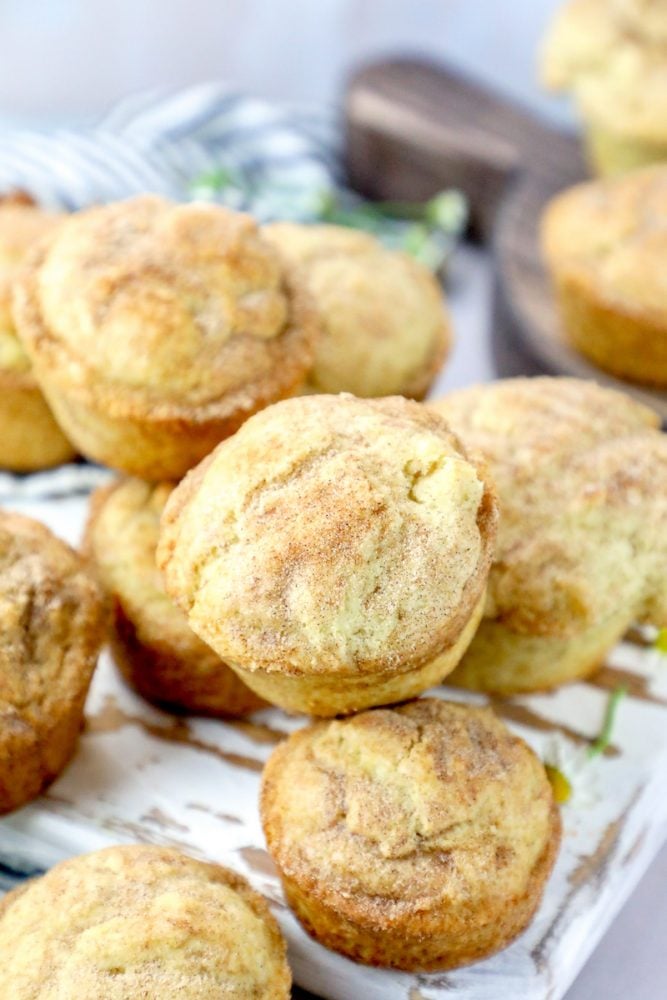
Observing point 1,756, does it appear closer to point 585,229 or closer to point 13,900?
point 13,900

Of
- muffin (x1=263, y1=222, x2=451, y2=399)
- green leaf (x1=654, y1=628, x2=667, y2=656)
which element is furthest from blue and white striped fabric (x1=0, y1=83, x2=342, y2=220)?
green leaf (x1=654, y1=628, x2=667, y2=656)

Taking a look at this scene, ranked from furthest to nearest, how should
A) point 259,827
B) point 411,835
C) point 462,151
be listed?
1. point 462,151
2. point 259,827
3. point 411,835

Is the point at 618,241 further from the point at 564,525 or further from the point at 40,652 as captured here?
the point at 40,652

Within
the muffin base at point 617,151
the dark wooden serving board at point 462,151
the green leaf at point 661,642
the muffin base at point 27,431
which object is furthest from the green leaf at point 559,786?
the muffin base at point 617,151

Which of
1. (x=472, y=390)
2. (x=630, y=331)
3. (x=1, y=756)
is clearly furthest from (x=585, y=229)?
(x=1, y=756)

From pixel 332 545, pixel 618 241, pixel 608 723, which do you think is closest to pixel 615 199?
pixel 618 241

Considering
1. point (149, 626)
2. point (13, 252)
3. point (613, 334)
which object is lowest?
point (149, 626)

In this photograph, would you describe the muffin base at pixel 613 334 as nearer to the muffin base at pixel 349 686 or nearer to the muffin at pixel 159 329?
the muffin at pixel 159 329

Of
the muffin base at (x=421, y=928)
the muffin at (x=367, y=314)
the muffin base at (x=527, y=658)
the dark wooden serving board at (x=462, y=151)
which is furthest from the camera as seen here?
the dark wooden serving board at (x=462, y=151)
